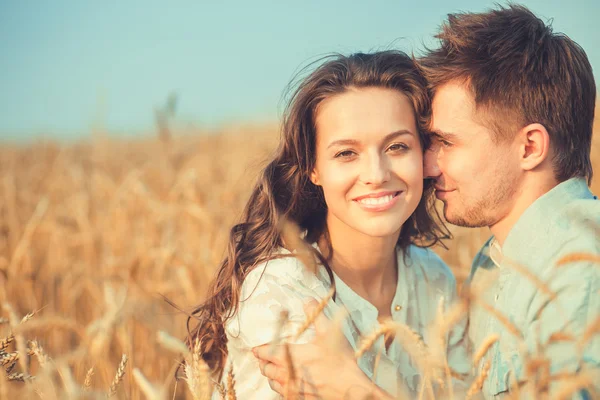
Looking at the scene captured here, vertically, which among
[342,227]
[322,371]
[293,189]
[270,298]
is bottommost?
[322,371]

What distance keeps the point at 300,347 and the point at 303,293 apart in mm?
297

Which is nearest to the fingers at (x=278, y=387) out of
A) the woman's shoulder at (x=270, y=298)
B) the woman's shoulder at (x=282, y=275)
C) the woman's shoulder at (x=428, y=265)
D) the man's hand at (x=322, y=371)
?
the man's hand at (x=322, y=371)

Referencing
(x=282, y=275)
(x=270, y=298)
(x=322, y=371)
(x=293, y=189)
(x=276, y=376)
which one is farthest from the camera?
(x=293, y=189)

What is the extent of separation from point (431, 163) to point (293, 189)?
24.2 inches

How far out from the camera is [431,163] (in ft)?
8.47

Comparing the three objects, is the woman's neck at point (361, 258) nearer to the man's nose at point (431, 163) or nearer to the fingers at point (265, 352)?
the man's nose at point (431, 163)

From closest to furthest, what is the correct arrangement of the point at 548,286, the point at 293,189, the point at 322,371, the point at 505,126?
the point at 548,286 < the point at 322,371 < the point at 505,126 < the point at 293,189

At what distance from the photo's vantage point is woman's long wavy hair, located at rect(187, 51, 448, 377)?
98.9 inches

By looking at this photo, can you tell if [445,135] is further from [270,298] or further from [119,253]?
[119,253]

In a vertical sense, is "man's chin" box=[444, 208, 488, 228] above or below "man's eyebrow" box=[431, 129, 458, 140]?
below

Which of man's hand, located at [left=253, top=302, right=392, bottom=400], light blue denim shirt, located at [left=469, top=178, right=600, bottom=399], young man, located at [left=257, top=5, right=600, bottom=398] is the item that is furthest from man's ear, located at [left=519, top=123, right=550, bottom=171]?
man's hand, located at [left=253, top=302, right=392, bottom=400]

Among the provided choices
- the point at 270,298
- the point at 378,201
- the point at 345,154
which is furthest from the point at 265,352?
the point at 345,154

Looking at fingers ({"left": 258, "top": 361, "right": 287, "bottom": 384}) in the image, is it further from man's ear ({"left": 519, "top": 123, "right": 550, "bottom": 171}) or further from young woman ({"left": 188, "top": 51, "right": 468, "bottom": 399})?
man's ear ({"left": 519, "top": 123, "right": 550, "bottom": 171})

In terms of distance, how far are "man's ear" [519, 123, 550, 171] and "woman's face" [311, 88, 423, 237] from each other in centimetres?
41
